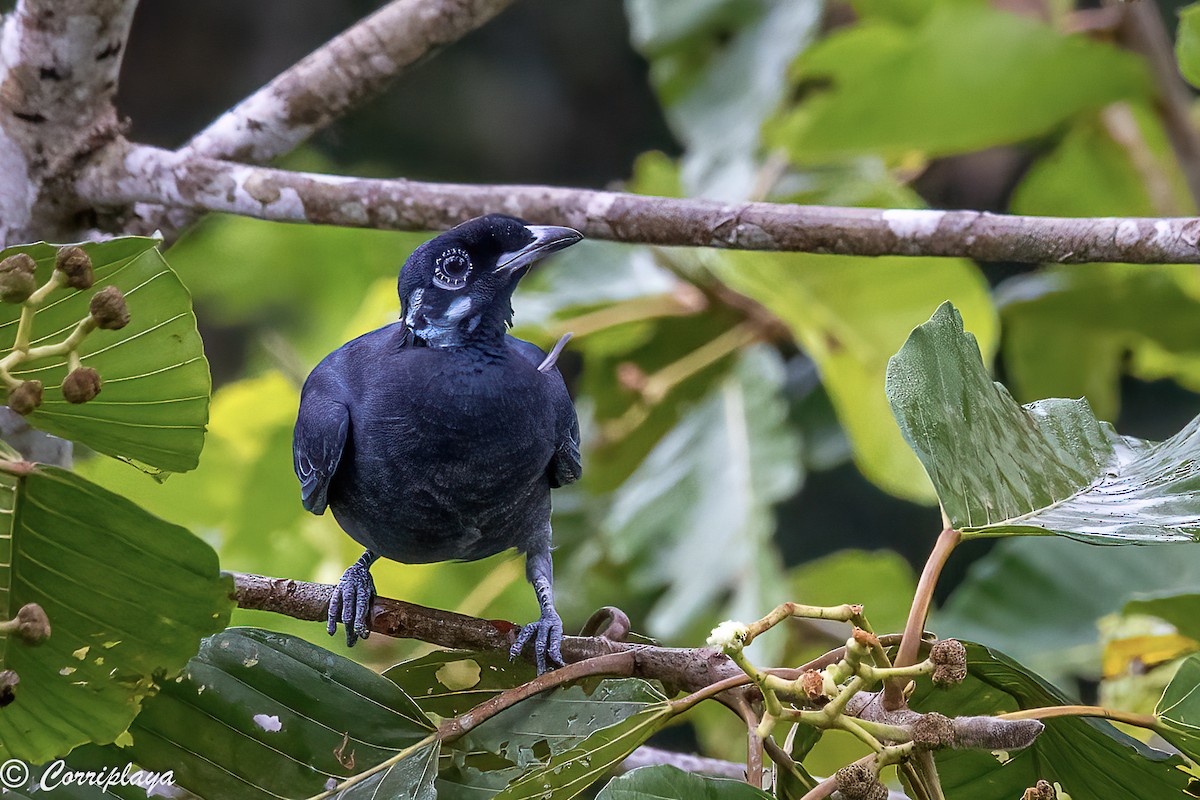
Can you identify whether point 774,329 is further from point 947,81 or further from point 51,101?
point 51,101

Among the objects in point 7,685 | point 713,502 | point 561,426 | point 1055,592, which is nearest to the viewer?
point 7,685

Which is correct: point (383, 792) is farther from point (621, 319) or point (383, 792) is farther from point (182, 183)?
point (621, 319)

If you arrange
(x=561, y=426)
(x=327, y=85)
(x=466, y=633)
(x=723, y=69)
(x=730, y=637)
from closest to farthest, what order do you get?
1. (x=730, y=637)
2. (x=466, y=633)
3. (x=561, y=426)
4. (x=327, y=85)
5. (x=723, y=69)

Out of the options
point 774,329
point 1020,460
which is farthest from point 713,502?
point 1020,460

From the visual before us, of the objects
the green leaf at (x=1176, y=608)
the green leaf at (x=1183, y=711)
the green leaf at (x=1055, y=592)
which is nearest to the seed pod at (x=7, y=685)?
the green leaf at (x=1183, y=711)

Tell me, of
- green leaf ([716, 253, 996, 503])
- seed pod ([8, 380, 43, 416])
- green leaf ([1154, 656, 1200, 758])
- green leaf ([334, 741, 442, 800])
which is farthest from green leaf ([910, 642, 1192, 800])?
green leaf ([716, 253, 996, 503])

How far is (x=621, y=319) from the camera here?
270cm

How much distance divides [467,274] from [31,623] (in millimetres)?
622

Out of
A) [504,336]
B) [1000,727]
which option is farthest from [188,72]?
[1000,727]

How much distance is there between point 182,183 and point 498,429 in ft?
2.05

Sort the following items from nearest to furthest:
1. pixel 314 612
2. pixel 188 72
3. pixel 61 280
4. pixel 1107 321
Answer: pixel 61 280
pixel 314 612
pixel 1107 321
pixel 188 72

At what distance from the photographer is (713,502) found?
8.40 ft

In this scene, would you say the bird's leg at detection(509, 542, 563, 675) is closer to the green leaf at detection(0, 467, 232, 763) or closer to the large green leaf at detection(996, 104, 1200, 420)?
the green leaf at detection(0, 467, 232, 763)

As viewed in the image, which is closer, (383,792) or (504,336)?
(383,792)
